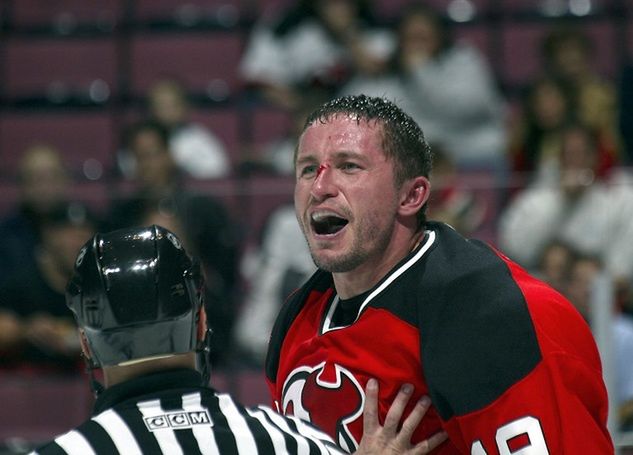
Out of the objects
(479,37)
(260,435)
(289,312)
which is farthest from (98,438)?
(479,37)

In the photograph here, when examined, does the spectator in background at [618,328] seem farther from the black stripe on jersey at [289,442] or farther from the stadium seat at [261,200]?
the black stripe on jersey at [289,442]

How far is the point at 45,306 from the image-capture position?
4289mm

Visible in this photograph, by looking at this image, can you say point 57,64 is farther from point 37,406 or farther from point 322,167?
point 322,167

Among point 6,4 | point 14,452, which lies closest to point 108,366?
point 14,452

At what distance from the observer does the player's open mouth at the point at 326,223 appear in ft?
7.75

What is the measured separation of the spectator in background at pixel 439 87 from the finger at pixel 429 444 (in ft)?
11.4

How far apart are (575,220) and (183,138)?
8.72 ft

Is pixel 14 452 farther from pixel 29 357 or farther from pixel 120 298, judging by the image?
pixel 120 298

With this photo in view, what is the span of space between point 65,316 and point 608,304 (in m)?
1.87

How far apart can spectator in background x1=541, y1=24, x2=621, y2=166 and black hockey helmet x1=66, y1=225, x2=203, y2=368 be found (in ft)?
11.9

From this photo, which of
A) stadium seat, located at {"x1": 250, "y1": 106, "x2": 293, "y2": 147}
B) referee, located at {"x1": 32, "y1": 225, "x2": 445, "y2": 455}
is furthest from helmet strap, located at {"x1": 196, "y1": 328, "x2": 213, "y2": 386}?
stadium seat, located at {"x1": 250, "y1": 106, "x2": 293, "y2": 147}

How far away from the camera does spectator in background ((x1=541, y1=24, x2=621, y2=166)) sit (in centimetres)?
543

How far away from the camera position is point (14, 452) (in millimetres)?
4109

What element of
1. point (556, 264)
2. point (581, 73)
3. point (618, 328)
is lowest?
point (618, 328)
